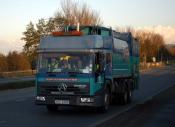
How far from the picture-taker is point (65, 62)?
17.4 meters

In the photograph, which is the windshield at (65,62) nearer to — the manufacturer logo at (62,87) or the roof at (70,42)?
the roof at (70,42)

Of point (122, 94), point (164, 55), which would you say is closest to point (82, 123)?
point (122, 94)

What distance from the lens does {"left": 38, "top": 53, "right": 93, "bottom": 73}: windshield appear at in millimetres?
17234

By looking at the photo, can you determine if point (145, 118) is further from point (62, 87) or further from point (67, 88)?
point (62, 87)

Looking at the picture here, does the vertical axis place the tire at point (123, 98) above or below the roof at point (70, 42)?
below

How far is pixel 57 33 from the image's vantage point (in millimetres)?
17922

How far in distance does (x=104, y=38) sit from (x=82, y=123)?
14.2ft

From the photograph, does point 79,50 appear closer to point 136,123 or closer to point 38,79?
point 38,79

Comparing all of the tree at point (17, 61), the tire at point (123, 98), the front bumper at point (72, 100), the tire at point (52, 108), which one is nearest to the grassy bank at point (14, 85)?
the tire at point (123, 98)

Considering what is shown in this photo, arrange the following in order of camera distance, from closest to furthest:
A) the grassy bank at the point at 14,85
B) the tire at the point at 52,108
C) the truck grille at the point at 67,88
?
the truck grille at the point at 67,88 → the tire at the point at 52,108 → the grassy bank at the point at 14,85

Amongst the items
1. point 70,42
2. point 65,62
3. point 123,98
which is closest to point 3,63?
point 123,98

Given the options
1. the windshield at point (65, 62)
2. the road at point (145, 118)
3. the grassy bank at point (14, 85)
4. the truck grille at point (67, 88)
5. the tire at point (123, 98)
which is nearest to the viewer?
the road at point (145, 118)

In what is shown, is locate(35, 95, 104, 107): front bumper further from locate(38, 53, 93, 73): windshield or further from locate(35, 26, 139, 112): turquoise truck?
locate(38, 53, 93, 73): windshield

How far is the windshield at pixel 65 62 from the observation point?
56.5ft
